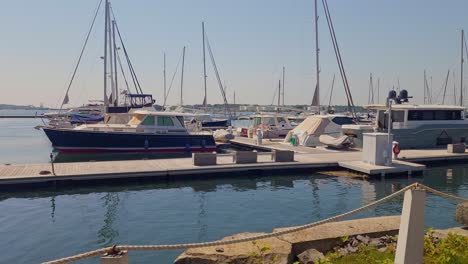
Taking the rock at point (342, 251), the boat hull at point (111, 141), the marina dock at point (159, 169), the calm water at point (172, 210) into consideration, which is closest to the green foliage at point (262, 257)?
the rock at point (342, 251)

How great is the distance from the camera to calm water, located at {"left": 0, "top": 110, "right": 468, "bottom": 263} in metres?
10.2

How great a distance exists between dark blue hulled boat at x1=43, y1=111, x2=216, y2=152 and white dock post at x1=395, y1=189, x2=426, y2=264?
24.4 meters

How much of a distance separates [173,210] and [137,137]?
1564 cm

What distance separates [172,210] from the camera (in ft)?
43.1

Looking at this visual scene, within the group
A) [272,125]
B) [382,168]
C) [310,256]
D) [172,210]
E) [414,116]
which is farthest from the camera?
[272,125]

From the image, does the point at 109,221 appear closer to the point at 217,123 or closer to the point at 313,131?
the point at 313,131

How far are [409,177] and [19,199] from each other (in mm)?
15194

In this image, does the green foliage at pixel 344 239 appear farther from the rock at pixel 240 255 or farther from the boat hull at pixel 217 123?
the boat hull at pixel 217 123

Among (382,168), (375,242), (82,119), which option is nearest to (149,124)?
(382,168)

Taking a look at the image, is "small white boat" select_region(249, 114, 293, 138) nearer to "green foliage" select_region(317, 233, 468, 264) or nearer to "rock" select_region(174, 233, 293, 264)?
"green foliage" select_region(317, 233, 468, 264)

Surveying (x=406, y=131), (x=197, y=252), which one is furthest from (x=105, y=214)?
(x=406, y=131)

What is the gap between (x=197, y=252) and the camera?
20.5 feet

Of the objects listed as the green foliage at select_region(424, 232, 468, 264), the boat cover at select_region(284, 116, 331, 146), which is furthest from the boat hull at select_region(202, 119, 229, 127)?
the green foliage at select_region(424, 232, 468, 264)

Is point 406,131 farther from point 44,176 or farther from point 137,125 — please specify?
point 44,176
